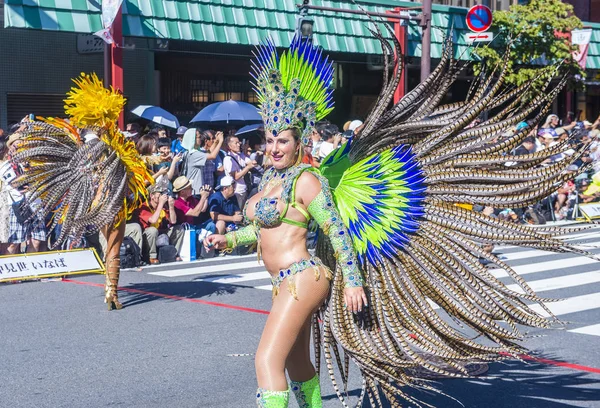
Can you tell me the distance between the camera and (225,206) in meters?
13.9

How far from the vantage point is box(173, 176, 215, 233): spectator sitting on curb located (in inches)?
518

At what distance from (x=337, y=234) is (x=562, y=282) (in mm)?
6910

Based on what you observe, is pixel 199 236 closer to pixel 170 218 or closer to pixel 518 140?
pixel 170 218

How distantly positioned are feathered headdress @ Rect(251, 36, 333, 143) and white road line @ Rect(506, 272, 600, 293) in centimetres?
605

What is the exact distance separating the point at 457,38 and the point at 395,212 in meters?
18.8

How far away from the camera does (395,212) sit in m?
5.05

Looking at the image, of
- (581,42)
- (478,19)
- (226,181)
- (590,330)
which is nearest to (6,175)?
(226,181)

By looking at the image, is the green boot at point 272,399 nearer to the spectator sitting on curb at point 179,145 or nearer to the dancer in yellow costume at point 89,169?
the dancer in yellow costume at point 89,169

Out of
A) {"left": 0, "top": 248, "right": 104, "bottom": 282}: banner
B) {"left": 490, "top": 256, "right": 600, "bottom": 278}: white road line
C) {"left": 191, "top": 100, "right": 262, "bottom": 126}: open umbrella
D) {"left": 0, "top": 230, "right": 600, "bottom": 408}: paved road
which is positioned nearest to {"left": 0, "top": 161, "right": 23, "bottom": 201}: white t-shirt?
{"left": 0, "top": 248, "right": 104, "bottom": 282}: banner

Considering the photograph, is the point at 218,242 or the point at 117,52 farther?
the point at 117,52

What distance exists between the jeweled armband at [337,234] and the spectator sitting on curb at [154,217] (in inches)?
323

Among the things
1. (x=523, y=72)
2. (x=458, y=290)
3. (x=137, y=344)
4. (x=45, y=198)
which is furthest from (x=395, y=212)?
(x=523, y=72)

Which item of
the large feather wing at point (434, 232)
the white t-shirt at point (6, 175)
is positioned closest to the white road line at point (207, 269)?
the white t-shirt at point (6, 175)

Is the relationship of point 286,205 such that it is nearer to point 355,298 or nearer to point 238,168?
point 355,298
